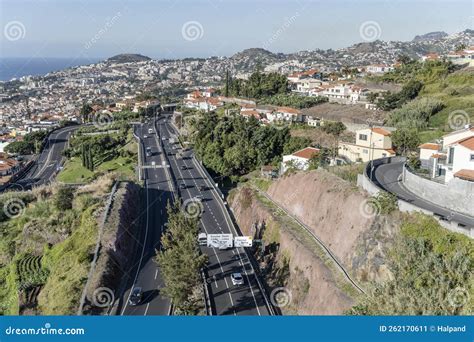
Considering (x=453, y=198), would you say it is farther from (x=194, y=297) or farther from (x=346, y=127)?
(x=346, y=127)

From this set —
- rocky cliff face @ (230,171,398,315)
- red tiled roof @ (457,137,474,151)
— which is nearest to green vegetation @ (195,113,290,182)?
rocky cliff face @ (230,171,398,315)

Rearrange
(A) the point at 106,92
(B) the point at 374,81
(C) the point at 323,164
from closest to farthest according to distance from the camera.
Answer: (C) the point at 323,164 → (B) the point at 374,81 → (A) the point at 106,92

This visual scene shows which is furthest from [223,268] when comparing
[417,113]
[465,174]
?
[417,113]

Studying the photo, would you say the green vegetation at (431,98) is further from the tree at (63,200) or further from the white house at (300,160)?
the tree at (63,200)

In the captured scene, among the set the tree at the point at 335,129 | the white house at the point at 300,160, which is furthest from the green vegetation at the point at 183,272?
the tree at the point at 335,129

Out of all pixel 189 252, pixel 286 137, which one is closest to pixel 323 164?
pixel 286 137

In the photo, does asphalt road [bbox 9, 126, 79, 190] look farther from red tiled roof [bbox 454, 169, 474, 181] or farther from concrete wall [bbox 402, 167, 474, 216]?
red tiled roof [bbox 454, 169, 474, 181]
